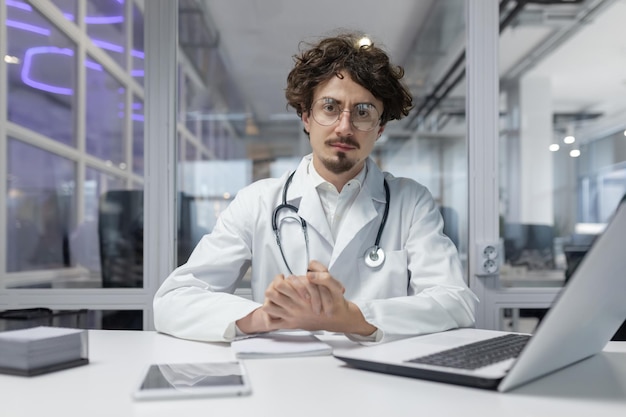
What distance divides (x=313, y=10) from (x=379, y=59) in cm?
67

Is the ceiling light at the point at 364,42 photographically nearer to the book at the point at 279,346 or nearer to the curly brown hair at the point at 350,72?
the curly brown hair at the point at 350,72

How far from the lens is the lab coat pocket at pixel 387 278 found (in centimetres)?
163

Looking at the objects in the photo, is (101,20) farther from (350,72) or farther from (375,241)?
(375,241)

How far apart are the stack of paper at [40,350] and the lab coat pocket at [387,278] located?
2.76ft

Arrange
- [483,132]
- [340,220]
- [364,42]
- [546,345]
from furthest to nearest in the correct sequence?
[483,132], [364,42], [340,220], [546,345]

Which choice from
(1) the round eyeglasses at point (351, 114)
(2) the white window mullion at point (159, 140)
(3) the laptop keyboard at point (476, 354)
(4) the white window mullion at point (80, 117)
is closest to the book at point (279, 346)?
(3) the laptop keyboard at point (476, 354)

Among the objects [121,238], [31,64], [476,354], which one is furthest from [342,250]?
[31,64]

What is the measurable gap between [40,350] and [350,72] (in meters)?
1.20

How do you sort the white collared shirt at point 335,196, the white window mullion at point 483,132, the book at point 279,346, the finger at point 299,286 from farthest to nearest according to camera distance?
the white window mullion at point 483,132 → the white collared shirt at point 335,196 → the finger at point 299,286 → the book at point 279,346

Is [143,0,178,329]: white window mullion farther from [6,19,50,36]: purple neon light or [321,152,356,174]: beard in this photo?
[321,152,356,174]: beard

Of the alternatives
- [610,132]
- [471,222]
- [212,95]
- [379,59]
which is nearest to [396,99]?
[379,59]

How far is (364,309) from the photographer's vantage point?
1.23m

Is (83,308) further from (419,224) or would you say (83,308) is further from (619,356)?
(619,356)

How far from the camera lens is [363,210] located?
5.60 feet
